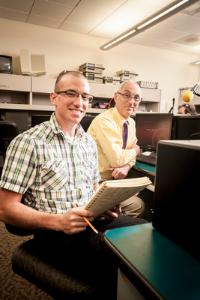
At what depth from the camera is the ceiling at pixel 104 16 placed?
3.62 m

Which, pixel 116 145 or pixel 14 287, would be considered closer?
pixel 14 287

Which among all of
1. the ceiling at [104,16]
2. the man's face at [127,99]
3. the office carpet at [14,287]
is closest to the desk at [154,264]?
the office carpet at [14,287]

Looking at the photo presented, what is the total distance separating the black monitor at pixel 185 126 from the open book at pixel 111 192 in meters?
1.42

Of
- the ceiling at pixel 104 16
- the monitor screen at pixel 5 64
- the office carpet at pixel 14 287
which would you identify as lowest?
the office carpet at pixel 14 287

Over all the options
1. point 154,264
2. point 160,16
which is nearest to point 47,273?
point 154,264

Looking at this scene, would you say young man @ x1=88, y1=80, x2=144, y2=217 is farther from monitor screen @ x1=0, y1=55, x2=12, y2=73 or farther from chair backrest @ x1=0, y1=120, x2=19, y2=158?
monitor screen @ x1=0, y1=55, x2=12, y2=73

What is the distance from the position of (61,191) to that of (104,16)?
3716 mm

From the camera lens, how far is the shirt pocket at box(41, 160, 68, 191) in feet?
3.65

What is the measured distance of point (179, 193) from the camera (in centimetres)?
72

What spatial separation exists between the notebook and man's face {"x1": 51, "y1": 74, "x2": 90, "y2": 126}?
2.12ft

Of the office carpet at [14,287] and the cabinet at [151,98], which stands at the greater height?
the cabinet at [151,98]

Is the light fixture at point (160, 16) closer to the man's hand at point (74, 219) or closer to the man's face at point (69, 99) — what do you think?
the man's face at point (69, 99)

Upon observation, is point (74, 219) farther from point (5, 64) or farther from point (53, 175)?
point (5, 64)

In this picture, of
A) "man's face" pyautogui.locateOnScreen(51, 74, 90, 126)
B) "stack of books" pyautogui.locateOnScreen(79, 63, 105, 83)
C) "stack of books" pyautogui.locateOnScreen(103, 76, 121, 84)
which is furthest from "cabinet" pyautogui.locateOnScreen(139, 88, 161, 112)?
"man's face" pyautogui.locateOnScreen(51, 74, 90, 126)
